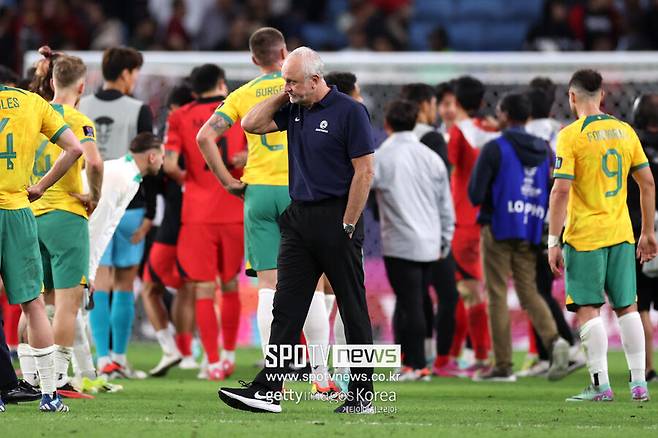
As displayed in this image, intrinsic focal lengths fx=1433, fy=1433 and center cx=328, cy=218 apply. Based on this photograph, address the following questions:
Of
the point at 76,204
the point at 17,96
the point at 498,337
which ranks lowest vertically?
the point at 498,337

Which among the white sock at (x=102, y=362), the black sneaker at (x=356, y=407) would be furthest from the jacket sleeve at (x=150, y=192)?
the black sneaker at (x=356, y=407)

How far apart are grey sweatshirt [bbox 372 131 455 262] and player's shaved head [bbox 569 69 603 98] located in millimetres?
2300

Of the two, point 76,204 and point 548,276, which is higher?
point 76,204

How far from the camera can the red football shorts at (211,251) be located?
1155cm

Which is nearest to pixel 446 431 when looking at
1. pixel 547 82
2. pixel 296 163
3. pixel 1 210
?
pixel 296 163

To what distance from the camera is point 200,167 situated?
11695 mm

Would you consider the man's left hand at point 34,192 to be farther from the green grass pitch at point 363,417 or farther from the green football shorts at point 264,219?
the green football shorts at point 264,219

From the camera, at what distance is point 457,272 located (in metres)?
12.5

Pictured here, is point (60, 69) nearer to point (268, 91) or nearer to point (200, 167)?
point (268, 91)

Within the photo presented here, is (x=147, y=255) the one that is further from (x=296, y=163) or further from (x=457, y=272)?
(x=296, y=163)

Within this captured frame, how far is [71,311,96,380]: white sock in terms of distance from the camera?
9859 mm

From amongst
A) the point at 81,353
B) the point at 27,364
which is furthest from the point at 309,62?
the point at 81,353

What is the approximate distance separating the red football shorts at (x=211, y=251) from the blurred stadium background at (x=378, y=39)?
2.99 metres

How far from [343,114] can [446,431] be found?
1.88 metres
